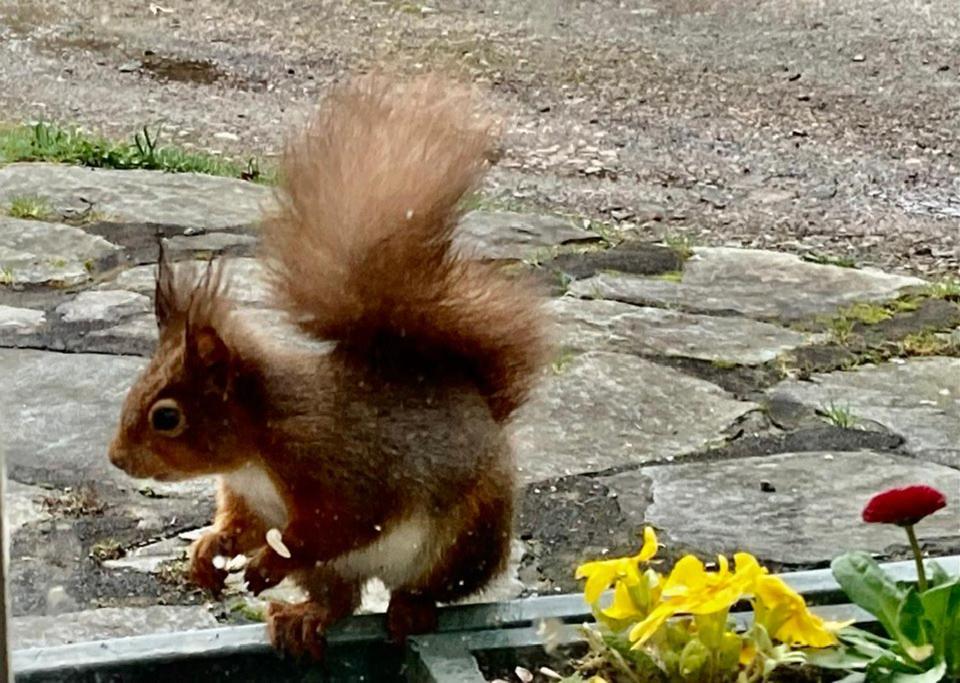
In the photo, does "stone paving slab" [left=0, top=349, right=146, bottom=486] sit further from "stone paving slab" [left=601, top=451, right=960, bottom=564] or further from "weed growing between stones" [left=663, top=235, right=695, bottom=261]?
"weed growing between stones" [left=663, top=235, right=695, bottom=261]

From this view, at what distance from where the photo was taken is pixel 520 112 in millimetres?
2596

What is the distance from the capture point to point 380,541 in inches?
37.0

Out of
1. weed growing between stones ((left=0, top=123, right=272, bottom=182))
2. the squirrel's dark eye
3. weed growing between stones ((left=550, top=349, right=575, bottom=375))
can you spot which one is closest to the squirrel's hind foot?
the squirrel's dark eye

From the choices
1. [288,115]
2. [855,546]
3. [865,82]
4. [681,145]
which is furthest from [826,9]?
[855,546]

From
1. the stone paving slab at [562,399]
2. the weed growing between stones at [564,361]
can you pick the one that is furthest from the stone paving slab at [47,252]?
the weed growing between stones at [564,361]

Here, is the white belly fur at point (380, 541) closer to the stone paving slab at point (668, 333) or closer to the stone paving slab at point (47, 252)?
the stone paving slab at point (668, 333)

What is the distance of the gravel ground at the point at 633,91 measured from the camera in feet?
7.40

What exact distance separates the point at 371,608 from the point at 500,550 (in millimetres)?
82

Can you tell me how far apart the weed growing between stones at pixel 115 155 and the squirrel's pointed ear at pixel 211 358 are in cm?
125

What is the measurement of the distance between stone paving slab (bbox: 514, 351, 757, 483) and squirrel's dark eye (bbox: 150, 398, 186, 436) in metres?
0.51

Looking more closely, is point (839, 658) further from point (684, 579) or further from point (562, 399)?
point (562, 399)

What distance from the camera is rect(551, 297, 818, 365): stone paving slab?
169 centimetres

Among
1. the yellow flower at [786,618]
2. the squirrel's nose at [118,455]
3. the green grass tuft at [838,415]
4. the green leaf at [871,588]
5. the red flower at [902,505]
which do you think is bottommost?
the green grass tuft at [838,415]

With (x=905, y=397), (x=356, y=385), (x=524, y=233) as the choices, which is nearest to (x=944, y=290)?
(x=905, y=397)
